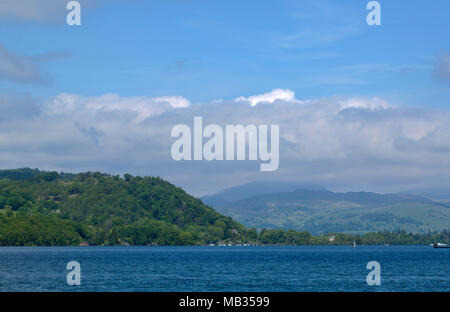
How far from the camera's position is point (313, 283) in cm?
11969

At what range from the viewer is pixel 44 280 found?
120 metres
